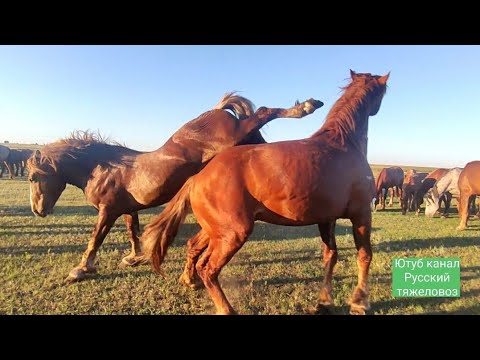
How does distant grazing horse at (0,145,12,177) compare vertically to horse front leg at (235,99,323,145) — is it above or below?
below

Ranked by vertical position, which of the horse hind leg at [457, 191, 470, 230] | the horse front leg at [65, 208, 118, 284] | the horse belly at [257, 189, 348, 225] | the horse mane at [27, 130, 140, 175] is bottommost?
the horse hind leg at [457, 191, 470, 230]

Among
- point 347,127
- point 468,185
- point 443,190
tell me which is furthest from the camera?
point 443,190

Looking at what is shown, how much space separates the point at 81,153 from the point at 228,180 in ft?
7.13

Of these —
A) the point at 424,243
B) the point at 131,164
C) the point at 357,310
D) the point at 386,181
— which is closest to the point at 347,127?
the point at 357,310

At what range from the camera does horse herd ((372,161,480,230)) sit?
838cm

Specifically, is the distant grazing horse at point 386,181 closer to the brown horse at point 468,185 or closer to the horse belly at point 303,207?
Answer: the brown horse at point 468,185

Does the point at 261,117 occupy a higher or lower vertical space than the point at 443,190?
higher

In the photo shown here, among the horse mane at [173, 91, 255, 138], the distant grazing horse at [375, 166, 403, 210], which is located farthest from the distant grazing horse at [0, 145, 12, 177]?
the distant grazing horse at [375, 166, 403, 210]

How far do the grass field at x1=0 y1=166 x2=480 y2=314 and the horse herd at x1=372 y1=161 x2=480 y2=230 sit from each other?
2.12 metres

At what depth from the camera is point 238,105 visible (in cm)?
400

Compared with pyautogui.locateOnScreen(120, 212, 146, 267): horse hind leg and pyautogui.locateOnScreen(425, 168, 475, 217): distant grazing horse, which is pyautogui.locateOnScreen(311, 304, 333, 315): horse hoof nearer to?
pyautogui.locateOnScreen(120, 212, 146, 267): horse hind leg

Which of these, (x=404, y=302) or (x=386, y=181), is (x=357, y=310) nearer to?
(x=404, y=302)
